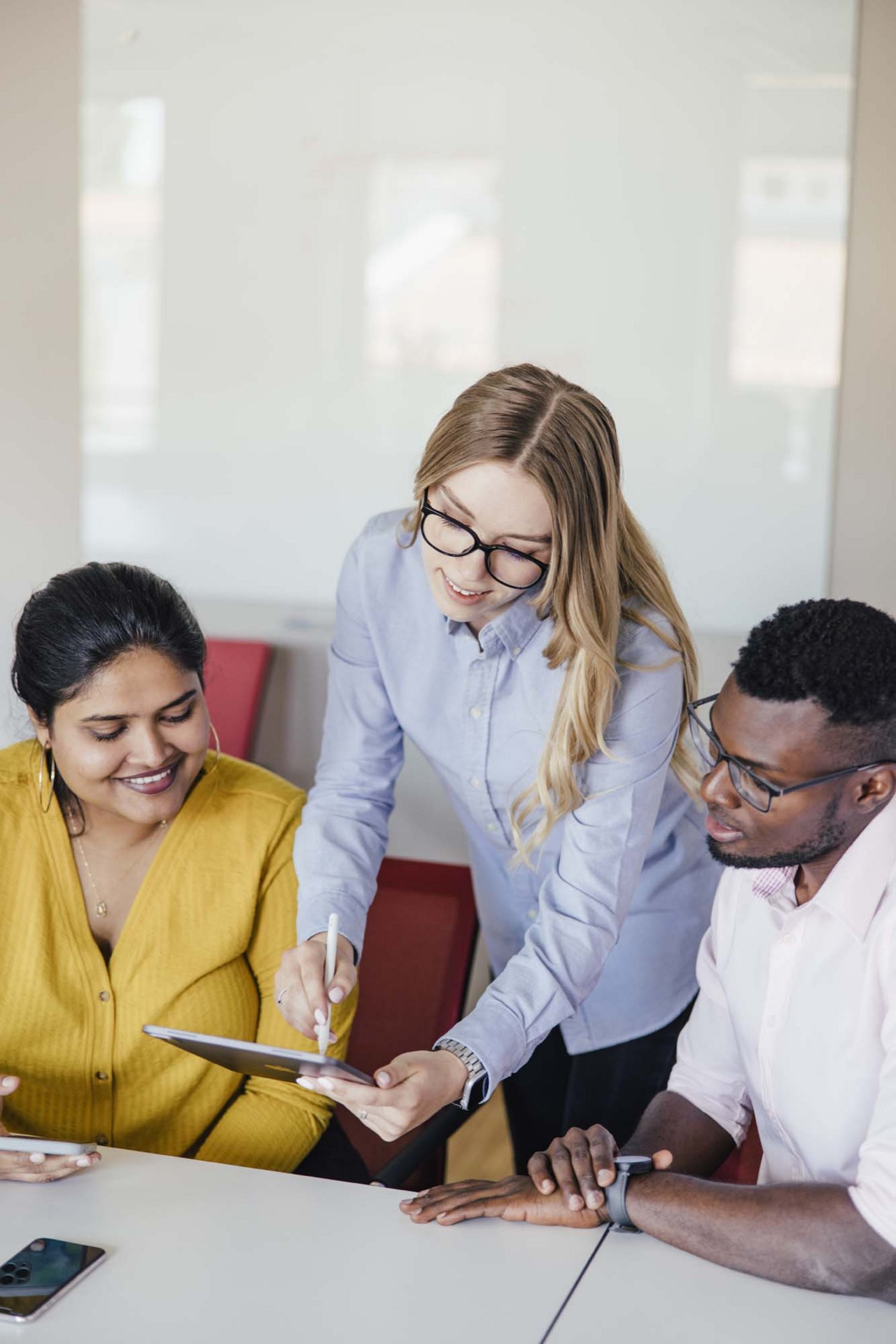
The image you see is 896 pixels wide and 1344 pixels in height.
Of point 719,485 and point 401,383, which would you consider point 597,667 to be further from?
point 401,383

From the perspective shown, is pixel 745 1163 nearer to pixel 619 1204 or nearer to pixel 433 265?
pixel 619 1204

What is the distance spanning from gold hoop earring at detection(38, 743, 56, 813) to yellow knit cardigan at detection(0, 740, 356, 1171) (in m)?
0.01

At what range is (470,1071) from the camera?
161 cm

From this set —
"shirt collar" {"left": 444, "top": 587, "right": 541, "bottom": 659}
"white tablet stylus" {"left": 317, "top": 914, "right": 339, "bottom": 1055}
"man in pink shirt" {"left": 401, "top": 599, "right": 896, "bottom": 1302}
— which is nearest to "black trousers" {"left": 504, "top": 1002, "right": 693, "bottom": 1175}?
"man in pink shirt" {"left": 401, "top": 599, "right": 896, "bottom": 1302}

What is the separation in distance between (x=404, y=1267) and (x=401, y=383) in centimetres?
233

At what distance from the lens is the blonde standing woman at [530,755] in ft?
5.41

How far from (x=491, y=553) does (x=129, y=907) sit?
74cm

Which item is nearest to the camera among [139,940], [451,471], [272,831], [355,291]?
[451,471]

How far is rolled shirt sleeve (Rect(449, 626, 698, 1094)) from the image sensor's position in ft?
5.71

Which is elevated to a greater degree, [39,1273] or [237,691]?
[237,691]

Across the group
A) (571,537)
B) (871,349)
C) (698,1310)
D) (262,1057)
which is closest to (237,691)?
(871,349)

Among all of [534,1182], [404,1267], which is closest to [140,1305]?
[404,1267]

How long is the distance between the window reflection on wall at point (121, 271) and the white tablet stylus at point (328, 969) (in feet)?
7.03

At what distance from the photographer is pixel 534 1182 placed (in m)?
1.48
